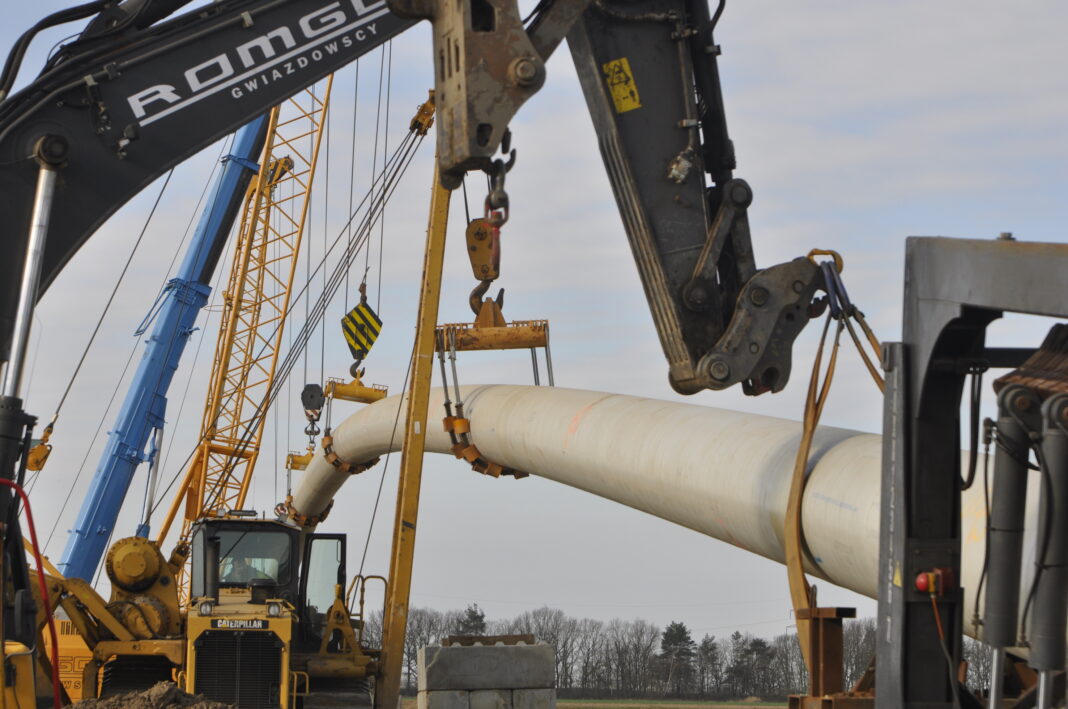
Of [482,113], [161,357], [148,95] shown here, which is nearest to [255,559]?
[148,95]

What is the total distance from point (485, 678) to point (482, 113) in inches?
453

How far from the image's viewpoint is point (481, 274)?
11.2 metres

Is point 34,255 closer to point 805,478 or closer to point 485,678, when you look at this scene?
point 805,478

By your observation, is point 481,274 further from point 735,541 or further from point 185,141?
point 735,541

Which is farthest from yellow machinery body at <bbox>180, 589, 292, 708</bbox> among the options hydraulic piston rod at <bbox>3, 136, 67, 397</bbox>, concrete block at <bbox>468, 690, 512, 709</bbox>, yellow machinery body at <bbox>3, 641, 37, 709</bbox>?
yellow machinery body at <bbox>3, 641, 37, 709</bbox>

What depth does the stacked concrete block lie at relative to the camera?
1639 cm

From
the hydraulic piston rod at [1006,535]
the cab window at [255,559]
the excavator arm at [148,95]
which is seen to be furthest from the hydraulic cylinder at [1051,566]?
the cab window at [255,559]

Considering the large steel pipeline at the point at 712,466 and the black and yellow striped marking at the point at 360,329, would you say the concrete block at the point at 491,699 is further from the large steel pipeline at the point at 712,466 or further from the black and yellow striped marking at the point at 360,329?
the black and yellow striped marking at the point at 360,329

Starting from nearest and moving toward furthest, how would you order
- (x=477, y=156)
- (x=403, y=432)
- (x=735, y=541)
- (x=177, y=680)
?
(x=477, y=156) → (x=735, y=541) → (x=177, y=680) → (x=403, y=432)

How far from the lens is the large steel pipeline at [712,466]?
22.5ft

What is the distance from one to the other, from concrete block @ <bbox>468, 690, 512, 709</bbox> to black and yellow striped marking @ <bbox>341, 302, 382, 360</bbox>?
355 inches

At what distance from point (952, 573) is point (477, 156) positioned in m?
2.87

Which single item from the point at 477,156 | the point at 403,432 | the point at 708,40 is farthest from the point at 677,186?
the point at 403,432

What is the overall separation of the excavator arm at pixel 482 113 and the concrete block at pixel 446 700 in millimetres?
8565
